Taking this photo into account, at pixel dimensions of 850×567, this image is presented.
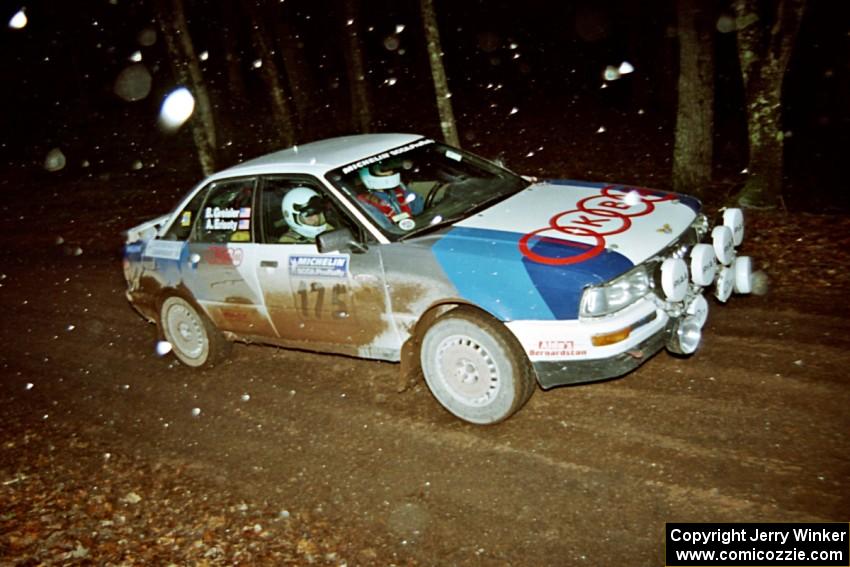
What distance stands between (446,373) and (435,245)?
904mm

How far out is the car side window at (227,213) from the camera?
569cm

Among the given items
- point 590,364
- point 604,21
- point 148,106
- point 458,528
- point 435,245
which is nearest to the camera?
point 458,528

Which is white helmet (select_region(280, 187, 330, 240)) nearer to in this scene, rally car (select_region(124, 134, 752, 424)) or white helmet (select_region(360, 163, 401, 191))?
rally car (select_region(124, 134, 752, 424))

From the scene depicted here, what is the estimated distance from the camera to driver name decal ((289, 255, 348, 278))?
510 centimetres

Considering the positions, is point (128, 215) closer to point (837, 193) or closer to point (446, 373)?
point (446, 373)

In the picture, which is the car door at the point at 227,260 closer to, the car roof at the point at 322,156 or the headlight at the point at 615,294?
the car roof at the point at 322,156

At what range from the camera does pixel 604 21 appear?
79.8 ft

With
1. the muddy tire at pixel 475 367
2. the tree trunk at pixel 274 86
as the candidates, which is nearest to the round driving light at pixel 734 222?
the muddy tire at pixel 475 367

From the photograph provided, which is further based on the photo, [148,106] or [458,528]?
[148,106]

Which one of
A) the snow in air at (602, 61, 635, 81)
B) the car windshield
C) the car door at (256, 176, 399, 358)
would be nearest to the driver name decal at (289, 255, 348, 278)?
the car door at (256, 176, 399, 358)

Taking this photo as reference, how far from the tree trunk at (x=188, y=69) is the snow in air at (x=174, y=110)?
1174cm

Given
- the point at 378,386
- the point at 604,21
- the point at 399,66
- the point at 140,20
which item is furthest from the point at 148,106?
the point at 378,386

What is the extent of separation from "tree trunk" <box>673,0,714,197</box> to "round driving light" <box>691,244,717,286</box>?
4.98 metres

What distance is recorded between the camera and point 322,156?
18.5 ft
